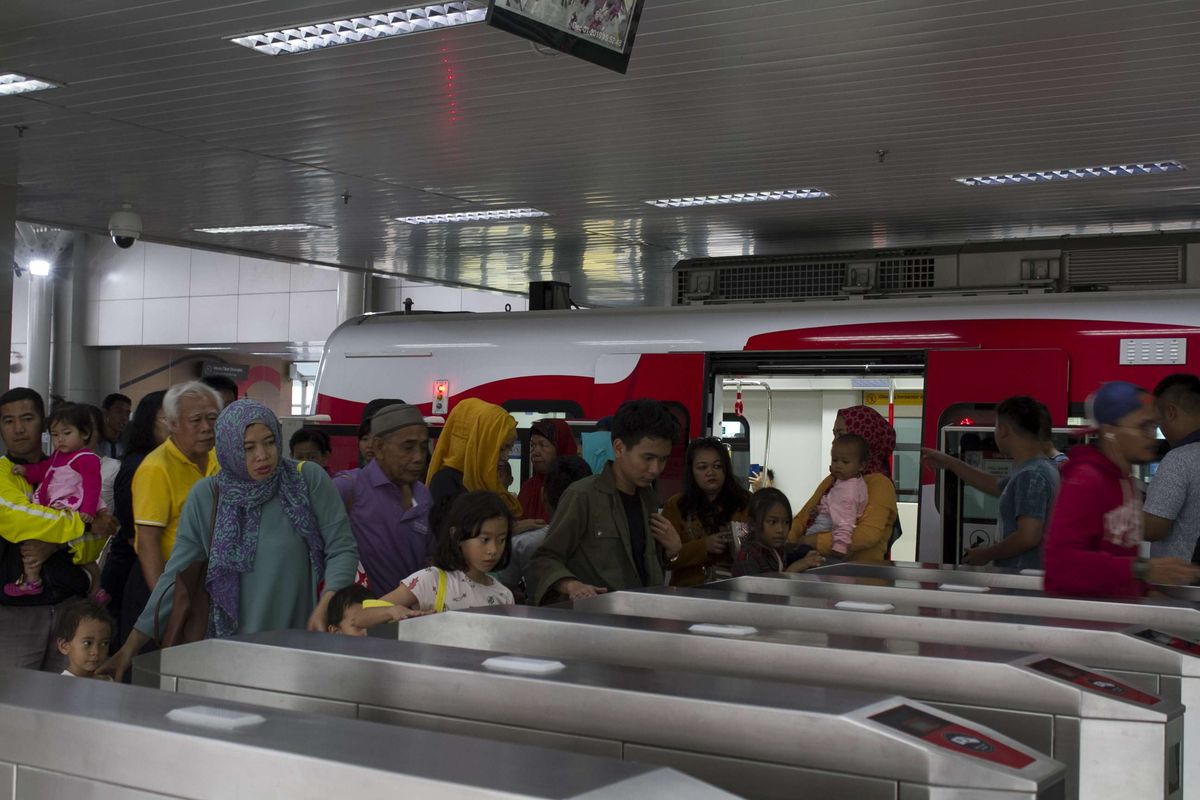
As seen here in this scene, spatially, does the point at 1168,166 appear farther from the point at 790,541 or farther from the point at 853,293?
the point at 790,541

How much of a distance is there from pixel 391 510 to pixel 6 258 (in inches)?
297

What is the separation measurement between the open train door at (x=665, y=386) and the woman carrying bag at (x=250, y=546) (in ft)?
18.0

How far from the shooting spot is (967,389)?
346 inches

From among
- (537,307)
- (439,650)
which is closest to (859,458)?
(439,650)

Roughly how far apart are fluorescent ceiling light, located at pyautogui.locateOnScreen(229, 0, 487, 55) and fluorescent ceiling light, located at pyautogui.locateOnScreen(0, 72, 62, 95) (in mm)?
1713

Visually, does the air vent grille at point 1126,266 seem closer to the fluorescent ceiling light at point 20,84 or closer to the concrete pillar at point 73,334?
the fluorescent ceiling light at point 20,84

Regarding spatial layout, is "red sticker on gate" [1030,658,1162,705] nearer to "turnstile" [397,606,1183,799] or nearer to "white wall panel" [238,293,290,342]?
"turnstile" [397,606,1183,799]

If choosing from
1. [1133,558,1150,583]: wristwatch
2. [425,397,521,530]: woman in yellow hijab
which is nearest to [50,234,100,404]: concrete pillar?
[425,397,521,530]: woman in yellow hijab

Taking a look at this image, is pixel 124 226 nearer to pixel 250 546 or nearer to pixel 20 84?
pixel 20 84

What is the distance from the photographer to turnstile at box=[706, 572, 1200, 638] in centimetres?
377

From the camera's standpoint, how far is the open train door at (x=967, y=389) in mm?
8570

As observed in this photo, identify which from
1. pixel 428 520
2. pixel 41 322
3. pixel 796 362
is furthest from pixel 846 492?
pixel 41 322

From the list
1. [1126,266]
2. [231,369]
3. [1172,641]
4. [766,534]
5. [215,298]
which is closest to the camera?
[1172,641]

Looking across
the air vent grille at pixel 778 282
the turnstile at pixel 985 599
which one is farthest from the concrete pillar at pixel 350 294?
the turnstile at pixel 985 599
